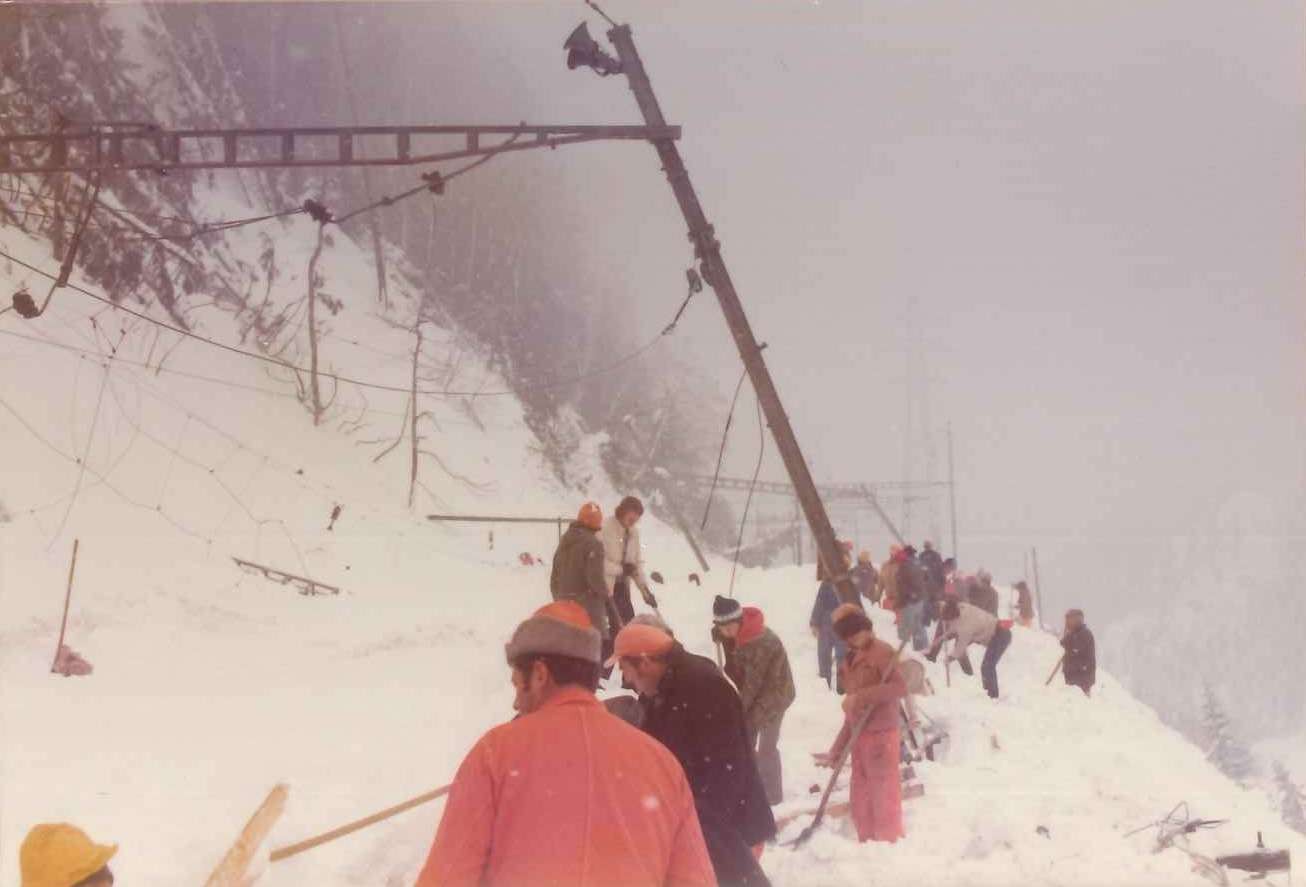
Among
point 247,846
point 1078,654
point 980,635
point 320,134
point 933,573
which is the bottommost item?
point 247,846

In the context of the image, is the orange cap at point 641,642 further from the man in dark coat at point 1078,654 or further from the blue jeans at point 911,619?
the man in dark coat at point 1078,654

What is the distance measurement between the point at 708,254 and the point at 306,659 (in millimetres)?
5832

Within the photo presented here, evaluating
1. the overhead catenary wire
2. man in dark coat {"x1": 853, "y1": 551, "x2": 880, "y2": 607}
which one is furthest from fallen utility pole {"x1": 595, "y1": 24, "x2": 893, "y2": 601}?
man in dark coat {"x1": 853, "y1": 551, "x2": 880, "y2": 607}

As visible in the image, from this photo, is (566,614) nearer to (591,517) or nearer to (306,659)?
(591,517)

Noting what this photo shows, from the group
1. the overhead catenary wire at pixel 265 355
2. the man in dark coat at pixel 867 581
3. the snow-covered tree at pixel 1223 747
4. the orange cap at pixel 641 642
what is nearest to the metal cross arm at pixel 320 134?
the overhead catenary wire at pixel 265 355

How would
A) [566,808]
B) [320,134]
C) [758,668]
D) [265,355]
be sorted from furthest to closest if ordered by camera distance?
[265,355], [320,134], [758,668], [566,808]

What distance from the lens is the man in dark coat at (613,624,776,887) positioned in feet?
10.2

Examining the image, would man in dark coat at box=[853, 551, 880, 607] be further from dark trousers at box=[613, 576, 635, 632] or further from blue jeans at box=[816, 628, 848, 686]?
dark trousers at box=[613, 576, 635, 632]

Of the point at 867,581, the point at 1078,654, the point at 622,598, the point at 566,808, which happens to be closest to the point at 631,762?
the point at 566,808

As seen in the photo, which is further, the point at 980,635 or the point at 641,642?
the point at 980,635

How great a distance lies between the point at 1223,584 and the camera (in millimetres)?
73438

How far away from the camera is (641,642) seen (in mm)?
3219

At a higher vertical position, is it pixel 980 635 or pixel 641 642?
pixel 641 642

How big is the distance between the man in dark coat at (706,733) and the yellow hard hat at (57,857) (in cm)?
161
